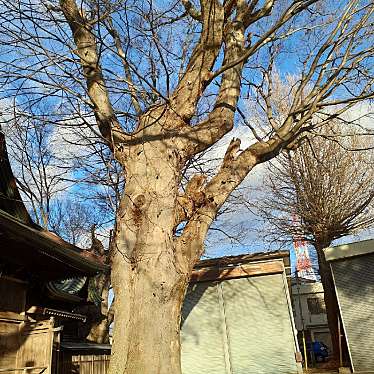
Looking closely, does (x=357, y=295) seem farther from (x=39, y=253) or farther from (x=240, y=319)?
(x=39, y=253)

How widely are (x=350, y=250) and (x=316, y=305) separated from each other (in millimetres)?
21779

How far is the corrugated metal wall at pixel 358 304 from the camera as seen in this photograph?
9.12m

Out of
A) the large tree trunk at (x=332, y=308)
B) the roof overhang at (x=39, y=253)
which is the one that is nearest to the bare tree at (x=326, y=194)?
the large tree trunk at (x=332, y=308)

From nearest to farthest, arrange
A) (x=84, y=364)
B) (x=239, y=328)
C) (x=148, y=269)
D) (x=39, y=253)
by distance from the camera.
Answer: (x=148, y=269) → (x=39, y=253) → (x=239, y=328) → (x=84, y=364)

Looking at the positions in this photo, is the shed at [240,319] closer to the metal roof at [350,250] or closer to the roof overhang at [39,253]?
the metal roof at [350,250]

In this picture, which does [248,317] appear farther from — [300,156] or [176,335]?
[300,156]

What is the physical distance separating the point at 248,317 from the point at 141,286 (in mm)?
6748

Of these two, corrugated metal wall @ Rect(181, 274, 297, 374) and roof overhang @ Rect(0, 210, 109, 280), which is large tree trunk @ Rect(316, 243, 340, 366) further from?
roof overhang @ Rect(0, 210, 109, 280)

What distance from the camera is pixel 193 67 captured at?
5711 millimetres

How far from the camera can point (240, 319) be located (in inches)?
398

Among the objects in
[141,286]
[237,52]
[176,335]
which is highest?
[237,52]

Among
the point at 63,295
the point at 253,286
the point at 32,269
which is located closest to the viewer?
the point at 32,269

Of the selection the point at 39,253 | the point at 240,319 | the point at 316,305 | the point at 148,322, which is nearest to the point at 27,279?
the point at 39,253

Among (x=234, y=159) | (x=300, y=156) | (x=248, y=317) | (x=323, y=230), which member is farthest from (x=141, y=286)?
(x=300, y=156)
